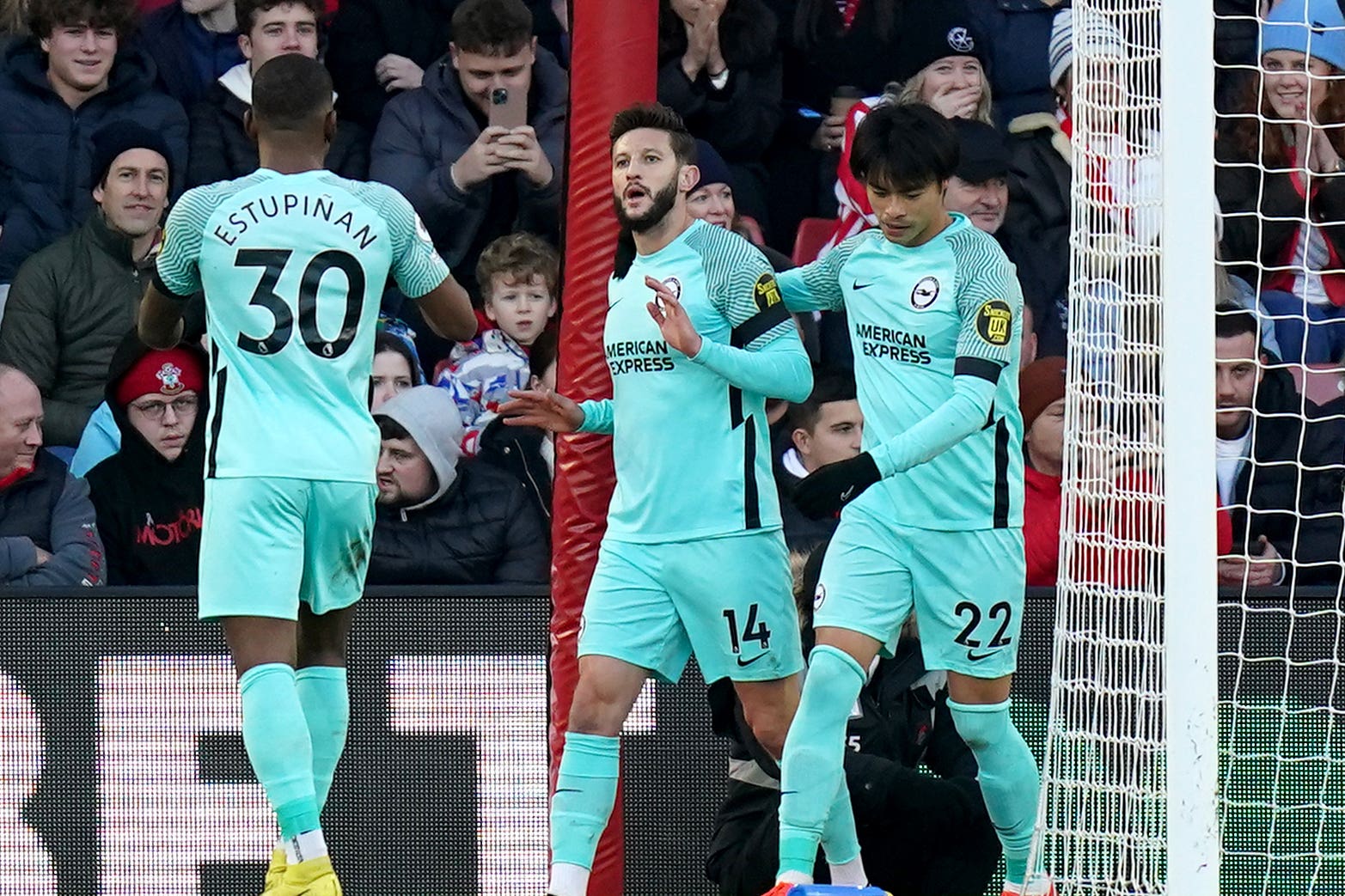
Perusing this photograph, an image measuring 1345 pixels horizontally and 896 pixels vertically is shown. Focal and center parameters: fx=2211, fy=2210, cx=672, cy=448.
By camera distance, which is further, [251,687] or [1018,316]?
[1018,316]

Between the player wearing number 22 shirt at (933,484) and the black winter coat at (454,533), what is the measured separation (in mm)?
1453

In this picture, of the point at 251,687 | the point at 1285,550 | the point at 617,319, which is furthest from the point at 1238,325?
the point at 251,687

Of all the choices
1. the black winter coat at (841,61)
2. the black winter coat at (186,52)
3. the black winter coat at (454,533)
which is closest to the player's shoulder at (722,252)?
the black winter coat at (454,533)

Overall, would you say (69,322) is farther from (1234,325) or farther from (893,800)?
(1234,325)

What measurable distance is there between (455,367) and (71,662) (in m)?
1.59

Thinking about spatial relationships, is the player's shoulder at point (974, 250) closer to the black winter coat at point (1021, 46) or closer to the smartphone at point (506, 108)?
the black winter coat at point (1021, 46)

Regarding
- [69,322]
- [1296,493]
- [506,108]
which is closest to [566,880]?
[1296,493]

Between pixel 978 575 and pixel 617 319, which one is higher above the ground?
pixel 617 319

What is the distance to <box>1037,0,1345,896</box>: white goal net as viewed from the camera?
4992 mm

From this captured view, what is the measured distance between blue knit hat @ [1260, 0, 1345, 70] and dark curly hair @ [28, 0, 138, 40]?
388 cm

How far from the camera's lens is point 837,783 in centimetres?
571

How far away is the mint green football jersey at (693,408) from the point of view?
5883 millimetres

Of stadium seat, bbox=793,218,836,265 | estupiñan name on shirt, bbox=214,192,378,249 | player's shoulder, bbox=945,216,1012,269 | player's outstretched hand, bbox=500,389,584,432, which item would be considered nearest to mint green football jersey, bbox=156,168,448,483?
estupiñan name on shirt, bbox=214,192,378,249

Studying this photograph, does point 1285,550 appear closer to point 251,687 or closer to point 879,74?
point 879,74
